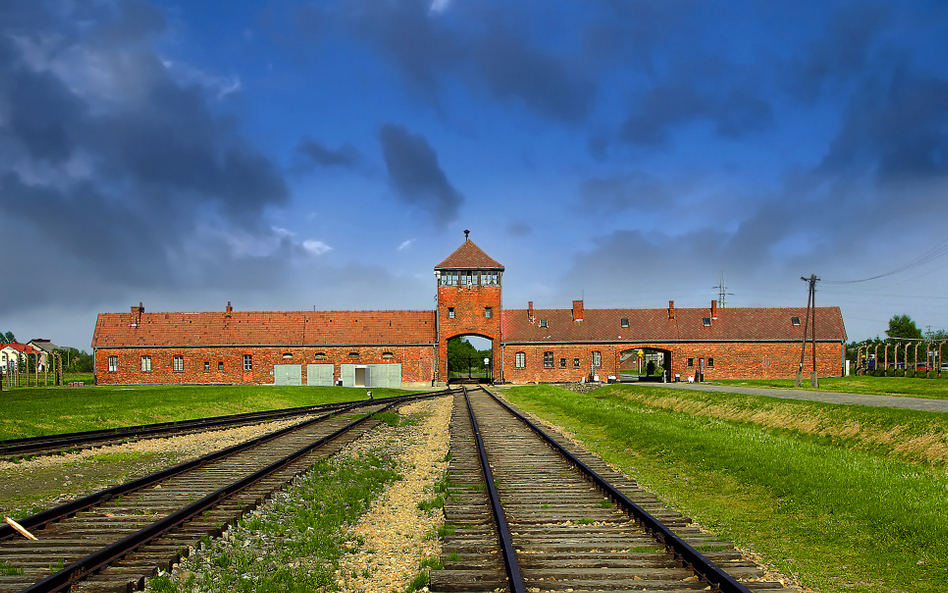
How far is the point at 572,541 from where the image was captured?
6.96 metres

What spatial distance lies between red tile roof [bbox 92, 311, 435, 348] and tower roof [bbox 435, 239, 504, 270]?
513 cm

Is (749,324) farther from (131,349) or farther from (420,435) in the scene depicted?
(131,349)

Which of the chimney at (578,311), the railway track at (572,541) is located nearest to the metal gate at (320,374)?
the chimney at (578,311)

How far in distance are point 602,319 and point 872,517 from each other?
50.4m

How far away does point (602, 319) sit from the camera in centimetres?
5794

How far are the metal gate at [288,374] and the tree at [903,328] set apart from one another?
102 m

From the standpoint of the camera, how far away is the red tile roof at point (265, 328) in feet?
181

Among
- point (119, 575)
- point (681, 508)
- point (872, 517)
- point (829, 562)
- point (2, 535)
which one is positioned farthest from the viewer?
point (681, 508)

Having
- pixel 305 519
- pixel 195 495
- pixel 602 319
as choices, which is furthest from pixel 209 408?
pixel 602 319

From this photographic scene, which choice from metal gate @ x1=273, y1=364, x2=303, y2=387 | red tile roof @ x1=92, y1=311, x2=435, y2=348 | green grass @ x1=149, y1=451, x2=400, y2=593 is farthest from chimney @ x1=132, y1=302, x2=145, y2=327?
green grass @ x1=149, y1=451, x2=400, y2=593

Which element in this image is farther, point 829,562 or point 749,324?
point 749,324

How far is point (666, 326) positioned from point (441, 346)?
19901mm

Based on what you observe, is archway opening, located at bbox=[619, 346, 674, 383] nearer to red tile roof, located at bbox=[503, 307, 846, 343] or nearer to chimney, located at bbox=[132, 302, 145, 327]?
red tile roof, located at bbox=[503, 307, 846, 343]

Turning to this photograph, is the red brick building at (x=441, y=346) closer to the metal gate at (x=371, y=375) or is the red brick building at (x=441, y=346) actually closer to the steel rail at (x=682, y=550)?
the metal gate at (x=371, y=375)
